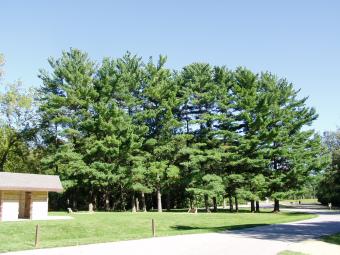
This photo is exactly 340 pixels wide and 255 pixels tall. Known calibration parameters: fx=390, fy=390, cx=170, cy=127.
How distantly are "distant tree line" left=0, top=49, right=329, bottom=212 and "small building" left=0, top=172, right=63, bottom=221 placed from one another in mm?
10002

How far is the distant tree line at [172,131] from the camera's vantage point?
1834 inches

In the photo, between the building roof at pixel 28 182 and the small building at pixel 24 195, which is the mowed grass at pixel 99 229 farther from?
the building roof at pixel 28 182

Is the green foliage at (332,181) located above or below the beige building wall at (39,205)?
above

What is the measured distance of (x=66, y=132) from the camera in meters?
46.9

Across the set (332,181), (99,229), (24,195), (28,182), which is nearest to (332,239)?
(99,229)

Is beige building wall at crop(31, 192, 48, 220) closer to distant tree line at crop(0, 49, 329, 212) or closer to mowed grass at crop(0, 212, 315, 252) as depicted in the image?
mowed grass at crop(0, 212, 315, 252)

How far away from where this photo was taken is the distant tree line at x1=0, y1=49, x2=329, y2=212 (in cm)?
4659

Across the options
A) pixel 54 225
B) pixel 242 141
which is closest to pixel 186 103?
pixel 242 141

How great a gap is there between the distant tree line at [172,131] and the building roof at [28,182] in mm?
9051

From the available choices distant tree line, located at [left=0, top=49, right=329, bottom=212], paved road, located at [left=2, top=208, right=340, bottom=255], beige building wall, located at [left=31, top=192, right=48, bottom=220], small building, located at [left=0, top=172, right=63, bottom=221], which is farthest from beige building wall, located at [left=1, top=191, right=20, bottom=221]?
paved road, located at [left=2, top=208, right=340, bottom=255]

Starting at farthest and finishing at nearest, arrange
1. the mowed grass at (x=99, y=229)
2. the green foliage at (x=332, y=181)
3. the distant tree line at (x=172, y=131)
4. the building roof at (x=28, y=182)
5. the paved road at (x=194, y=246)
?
1. the green foliage at (x=332, y=181)
2. the distant tree line at (x=172, y=131)
3. the building roof at (x=28, y=182)
4. the mowed grass at (x=99, y=229)
5. the paved road at (x=194, y=246)

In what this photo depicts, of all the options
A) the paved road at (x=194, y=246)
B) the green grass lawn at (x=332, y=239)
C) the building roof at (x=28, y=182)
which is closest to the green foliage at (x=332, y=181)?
the green grass lawn at (x=332, y=239)

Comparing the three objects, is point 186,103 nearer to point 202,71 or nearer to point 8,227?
point 202,71

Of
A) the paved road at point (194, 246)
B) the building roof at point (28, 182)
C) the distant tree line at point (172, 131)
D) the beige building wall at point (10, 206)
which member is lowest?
the paved road at point (194, 246)
